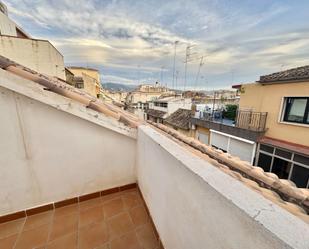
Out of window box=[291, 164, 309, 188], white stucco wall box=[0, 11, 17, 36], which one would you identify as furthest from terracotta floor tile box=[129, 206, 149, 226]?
white stucco wall box=[0, 11, 17, 36]

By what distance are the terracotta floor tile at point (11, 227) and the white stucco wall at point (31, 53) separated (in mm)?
8214

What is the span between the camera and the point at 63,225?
6.46 feet

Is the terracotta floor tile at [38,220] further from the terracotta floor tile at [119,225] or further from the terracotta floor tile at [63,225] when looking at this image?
the terracotta floor tile at [119,225]

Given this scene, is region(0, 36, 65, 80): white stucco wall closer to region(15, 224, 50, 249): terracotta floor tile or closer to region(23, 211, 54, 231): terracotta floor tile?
region(23, 211, 54, 231): terracotta floor tile

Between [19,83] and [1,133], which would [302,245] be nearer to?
[19,83]

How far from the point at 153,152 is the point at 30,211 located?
1.99m

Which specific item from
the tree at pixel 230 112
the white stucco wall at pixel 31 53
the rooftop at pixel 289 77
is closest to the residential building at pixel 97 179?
the white stucco wall at pixel 31 53

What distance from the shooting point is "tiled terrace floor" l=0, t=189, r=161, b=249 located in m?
1.74

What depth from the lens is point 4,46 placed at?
694 centimetres

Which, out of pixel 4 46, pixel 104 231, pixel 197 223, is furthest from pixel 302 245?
pixel 4 46

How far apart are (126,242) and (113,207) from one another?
63cm

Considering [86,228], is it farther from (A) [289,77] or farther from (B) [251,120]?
(B) [251,120]

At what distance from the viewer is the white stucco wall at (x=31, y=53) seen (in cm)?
702

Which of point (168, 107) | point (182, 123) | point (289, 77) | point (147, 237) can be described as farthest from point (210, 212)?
point (168, 107)
